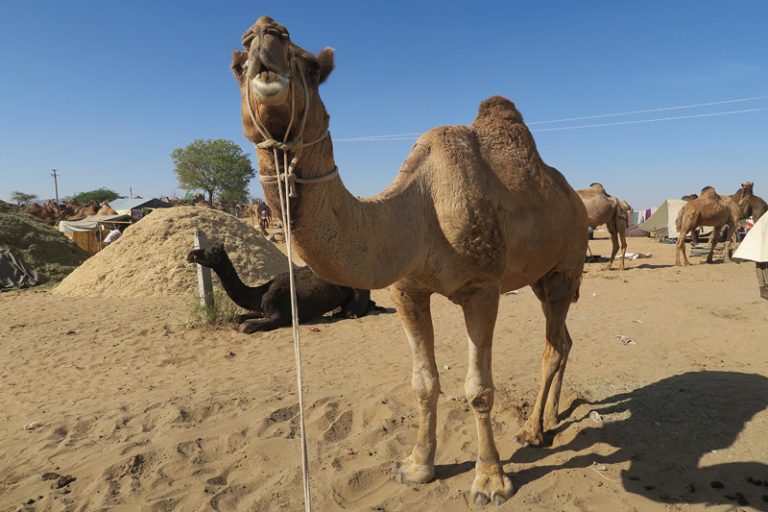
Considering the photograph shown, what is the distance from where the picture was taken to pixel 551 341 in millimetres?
4109

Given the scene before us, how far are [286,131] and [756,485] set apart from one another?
152 inches

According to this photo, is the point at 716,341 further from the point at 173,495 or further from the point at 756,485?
the point at 173,495

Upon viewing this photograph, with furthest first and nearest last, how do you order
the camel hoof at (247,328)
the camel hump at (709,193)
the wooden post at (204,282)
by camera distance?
the camel hump at (709,193) → the wooden post at (204,282) → the camel hoof at (247,328)

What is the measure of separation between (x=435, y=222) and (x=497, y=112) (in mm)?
1511

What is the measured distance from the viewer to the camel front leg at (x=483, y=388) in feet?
9.74

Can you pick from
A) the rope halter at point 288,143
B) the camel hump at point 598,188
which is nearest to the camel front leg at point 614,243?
the camel hump at point 598,188

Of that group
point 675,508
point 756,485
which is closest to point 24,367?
point 675,508

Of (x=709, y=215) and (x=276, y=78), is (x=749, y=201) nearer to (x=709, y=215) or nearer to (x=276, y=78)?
(x=709, y=215)

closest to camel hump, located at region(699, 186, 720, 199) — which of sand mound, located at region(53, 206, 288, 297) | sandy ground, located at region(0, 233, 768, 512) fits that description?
sandy ground, located at region(0, 233, 768, 512)

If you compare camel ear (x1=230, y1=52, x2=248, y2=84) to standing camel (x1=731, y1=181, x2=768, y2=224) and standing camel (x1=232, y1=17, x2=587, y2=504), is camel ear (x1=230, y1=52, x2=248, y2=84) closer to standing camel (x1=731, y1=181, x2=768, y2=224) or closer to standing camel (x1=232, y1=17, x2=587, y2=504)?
standing camel (x1=232, y1=17, x2=587, y2=504)

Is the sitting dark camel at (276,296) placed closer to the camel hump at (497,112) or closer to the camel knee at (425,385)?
the camel knee at (425,385)

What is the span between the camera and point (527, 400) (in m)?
4.71

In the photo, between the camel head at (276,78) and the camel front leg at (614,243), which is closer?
the camel head at (276,78)

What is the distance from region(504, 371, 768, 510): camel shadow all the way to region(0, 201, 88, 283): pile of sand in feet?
50.9
